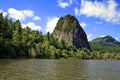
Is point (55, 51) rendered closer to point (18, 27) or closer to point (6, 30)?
point (18, 27)

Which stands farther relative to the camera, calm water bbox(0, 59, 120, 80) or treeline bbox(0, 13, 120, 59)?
treeline bbox(0, 13, 120, 59)

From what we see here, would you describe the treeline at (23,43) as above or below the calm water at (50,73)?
above

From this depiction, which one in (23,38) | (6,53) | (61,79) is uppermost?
(23,38)

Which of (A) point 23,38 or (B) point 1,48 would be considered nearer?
(B) point 1,48

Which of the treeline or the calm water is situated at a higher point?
the treeline

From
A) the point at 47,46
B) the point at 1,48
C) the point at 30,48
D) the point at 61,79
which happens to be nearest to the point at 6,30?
the point at 30,48

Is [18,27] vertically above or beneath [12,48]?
above

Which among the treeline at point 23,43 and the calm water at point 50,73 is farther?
the treeline at point 23,43

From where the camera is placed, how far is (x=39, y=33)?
527ft

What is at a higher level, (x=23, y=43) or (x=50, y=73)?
(x=23, y=43)

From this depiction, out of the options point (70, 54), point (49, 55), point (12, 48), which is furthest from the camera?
point (70, 54)

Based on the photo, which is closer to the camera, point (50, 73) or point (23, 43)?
point (50, 73)

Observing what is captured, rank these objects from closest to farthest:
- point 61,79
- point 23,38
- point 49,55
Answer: point 61,79 → point 23,38 → point 49,55

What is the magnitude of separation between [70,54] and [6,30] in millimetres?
64413
